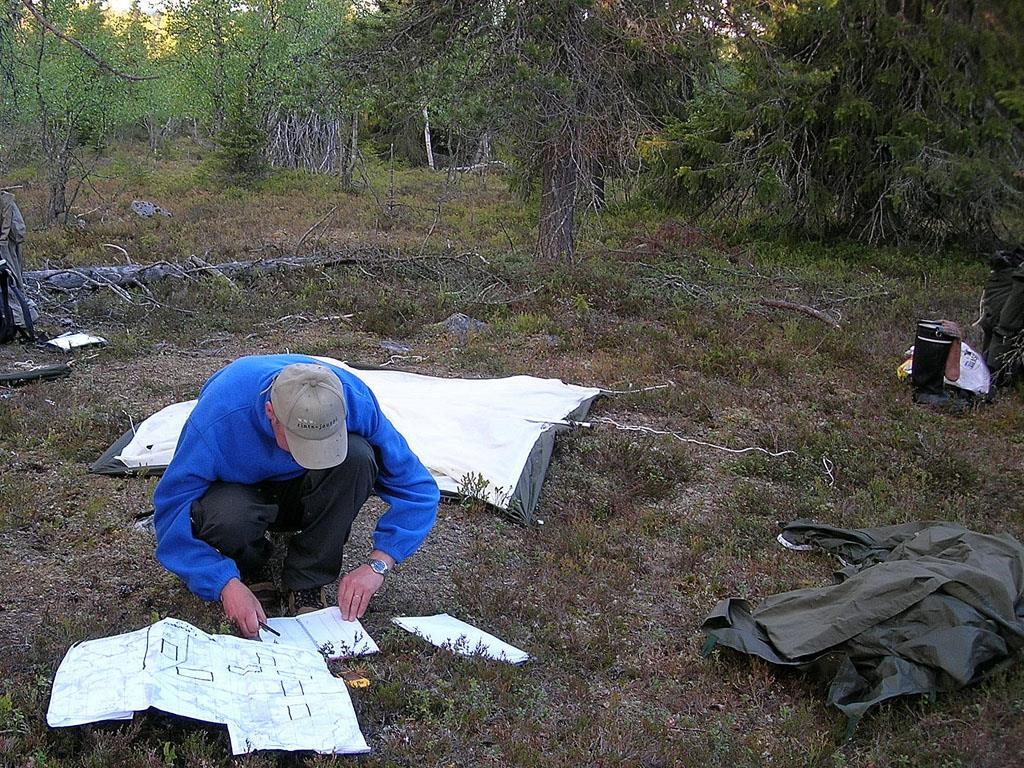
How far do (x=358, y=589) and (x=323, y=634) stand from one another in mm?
199

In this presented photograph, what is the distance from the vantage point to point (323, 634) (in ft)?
10.5

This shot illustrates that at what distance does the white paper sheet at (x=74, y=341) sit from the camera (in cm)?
726

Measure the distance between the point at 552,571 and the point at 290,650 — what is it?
4.77 feet

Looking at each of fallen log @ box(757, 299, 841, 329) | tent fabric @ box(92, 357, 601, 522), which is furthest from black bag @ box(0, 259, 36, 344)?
fallen log @ box(757, 299, 841, 329)

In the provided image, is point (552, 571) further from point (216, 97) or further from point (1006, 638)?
point (216, 97)

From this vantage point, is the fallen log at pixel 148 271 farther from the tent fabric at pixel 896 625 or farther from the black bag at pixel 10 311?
the tent fabric at pixel 896 625

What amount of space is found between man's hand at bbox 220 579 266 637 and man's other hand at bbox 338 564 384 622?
1.02ft

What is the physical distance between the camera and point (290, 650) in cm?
297

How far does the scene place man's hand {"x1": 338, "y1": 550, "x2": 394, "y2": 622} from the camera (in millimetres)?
3205

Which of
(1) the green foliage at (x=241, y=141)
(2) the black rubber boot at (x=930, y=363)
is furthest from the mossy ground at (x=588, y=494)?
(1) the green foliage at (x=241, y=141)

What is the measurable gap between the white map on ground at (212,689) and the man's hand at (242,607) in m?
0.09

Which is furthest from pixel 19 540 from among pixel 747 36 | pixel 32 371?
pixel 747 36

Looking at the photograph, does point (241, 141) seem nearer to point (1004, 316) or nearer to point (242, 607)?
point (1004, 316)

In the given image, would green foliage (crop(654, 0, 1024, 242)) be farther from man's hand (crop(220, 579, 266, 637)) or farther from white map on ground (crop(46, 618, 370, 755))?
white map on ground (crop(46, 618, 370, 755))
